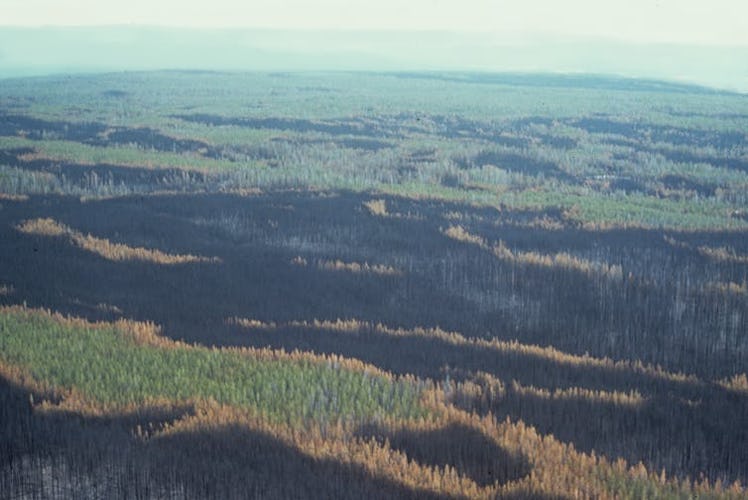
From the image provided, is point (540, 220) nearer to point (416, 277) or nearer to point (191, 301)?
point (416, 277)

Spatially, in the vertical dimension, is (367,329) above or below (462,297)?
above

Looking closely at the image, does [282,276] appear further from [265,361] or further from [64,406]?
[64,406]

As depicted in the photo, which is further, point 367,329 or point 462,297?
point 462,297

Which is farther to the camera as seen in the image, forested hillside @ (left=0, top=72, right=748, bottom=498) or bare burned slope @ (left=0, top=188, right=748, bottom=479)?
bare burned slope @ (left=0, top=188, right=748, bottom=479)

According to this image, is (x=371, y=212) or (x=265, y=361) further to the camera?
(x=371, y=212)

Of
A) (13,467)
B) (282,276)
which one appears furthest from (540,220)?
(13,467)

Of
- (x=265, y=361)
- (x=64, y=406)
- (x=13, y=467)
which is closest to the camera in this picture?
(x=13, y=467)

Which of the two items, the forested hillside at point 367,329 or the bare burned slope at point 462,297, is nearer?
the forested hillside at point 367,329

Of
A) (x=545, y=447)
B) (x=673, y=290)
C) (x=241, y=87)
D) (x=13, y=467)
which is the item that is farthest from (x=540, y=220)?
(x=241, y=87)

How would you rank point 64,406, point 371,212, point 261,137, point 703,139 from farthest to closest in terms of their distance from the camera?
point 703,139 → point 261,137 → point 371,212 → point 64,406
